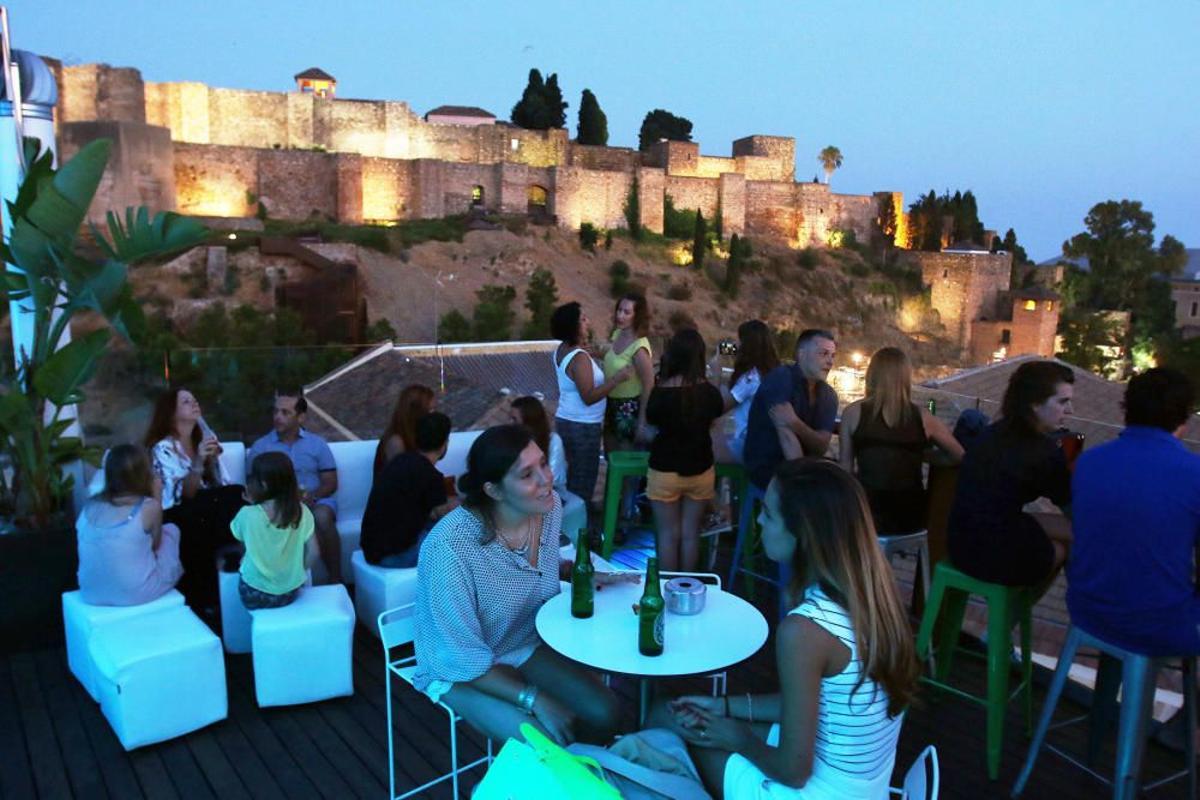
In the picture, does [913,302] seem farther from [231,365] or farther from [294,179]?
[231,365]

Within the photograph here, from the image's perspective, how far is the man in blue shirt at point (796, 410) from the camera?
433cm

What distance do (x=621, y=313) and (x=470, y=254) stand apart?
30.5 meters

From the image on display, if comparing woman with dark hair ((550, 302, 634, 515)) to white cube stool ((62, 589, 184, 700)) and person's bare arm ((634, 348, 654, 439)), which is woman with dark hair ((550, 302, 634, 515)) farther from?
white cube stool ((62, 589, 184, 700))

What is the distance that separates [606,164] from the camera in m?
45.3

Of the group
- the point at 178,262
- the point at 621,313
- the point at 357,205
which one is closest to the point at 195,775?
the point at 621,313

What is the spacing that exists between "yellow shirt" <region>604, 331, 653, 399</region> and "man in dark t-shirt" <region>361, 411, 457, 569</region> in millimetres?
1147

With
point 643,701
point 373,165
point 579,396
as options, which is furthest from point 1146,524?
point 373,165

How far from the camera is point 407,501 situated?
430 centimetres

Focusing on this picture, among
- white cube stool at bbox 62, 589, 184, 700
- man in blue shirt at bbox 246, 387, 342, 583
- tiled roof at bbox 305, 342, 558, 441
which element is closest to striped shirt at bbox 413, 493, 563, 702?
white cube stool at bbox 62, 589, 184, 700

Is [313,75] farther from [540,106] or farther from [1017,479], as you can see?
[1017,479]

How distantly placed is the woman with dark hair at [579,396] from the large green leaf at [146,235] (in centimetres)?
189

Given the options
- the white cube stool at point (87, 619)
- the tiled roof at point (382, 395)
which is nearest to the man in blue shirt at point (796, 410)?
the white cube stool at point (87, 619)

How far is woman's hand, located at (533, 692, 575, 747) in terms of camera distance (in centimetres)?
253

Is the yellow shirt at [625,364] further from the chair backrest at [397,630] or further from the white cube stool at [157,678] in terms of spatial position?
the white cube stool at [157,678]
